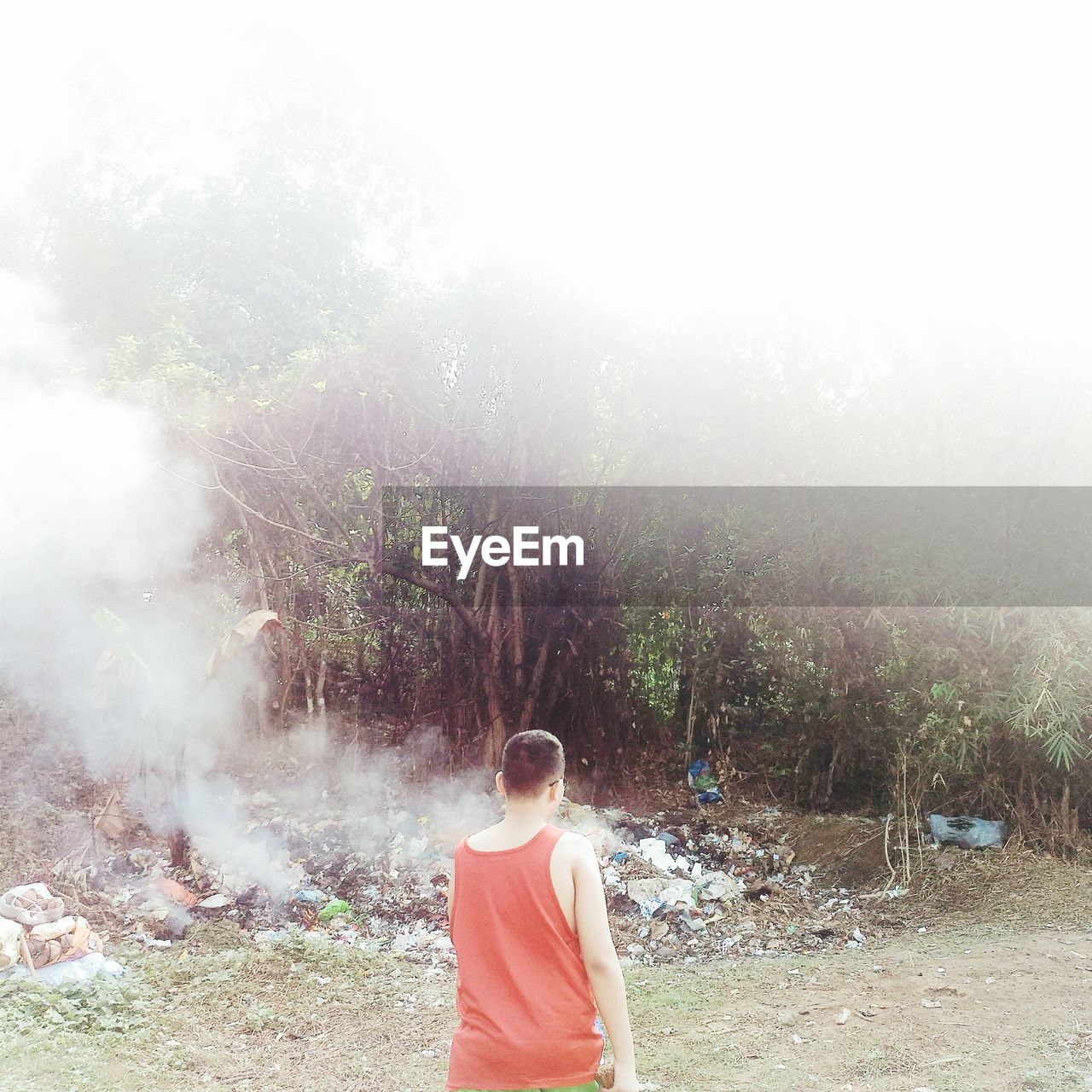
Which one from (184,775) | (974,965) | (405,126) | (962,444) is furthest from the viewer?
(405,126)

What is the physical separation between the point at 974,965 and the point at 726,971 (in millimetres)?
947

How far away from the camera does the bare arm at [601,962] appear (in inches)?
62.7

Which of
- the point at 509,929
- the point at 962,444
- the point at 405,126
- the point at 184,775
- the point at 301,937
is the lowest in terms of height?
the point at 301,937

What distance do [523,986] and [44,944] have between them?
2939mm

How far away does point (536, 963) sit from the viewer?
162 cm

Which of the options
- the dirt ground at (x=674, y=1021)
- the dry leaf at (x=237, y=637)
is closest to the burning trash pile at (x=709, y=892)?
the dirt ground at (x=674, y=1021)

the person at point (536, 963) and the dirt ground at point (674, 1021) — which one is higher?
the person at point (536, 963)

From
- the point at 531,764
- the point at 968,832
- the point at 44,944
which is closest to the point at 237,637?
the point at 44,944

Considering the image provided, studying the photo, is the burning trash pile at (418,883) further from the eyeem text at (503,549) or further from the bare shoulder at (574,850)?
the bare shoulder at (574,850)

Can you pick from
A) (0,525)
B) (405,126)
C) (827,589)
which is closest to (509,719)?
(827,589)

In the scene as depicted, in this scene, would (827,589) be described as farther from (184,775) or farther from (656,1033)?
(184,775)

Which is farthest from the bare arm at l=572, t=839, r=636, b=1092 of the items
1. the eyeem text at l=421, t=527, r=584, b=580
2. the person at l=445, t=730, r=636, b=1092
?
the eyeem text at l=421, t=527, r=584, b=580

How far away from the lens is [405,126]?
883cm

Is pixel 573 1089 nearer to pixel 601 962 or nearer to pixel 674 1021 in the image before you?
pixel 601 962
